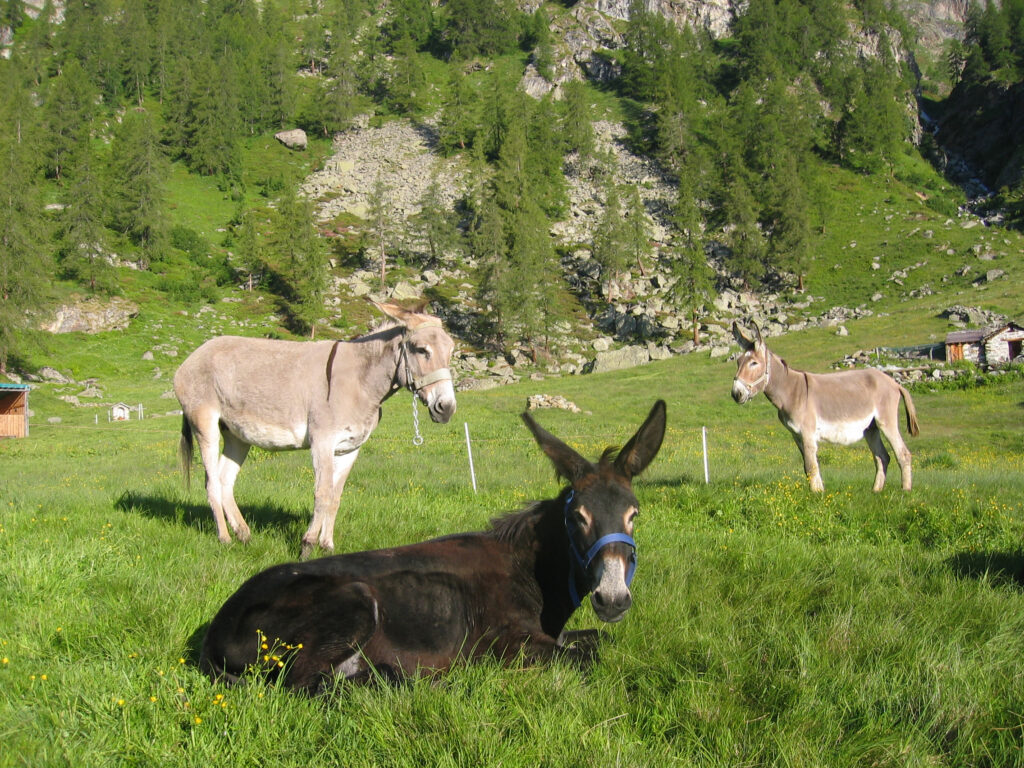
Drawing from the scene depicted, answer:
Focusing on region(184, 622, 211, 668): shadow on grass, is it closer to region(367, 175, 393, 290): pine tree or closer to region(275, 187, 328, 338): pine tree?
region(275, 187, 328, 338): pine tree

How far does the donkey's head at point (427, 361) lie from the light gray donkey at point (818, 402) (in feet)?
21.4

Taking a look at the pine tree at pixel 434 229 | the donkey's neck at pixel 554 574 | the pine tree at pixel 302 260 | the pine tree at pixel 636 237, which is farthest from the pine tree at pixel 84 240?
the donkey's neck at pixel 554 574

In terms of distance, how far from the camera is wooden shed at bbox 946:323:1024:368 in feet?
113

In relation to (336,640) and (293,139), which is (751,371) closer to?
(336,640)

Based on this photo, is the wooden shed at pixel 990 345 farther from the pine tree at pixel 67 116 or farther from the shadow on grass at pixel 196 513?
the pine tree at pixel 67 116

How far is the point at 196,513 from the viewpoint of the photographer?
26.7ft

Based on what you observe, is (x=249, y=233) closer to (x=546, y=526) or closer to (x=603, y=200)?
(x=603, y=200)

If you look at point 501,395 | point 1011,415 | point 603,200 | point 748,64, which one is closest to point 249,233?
point 501,395

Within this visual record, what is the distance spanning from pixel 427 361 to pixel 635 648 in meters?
3.26

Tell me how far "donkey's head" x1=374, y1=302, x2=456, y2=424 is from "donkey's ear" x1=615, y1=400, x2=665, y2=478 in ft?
7.44

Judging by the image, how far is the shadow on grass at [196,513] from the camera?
7238 millimetres

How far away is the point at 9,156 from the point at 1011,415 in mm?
82989

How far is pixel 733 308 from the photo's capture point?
69312 millimetres

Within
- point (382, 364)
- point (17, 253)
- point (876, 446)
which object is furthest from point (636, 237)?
point (382, 364)
